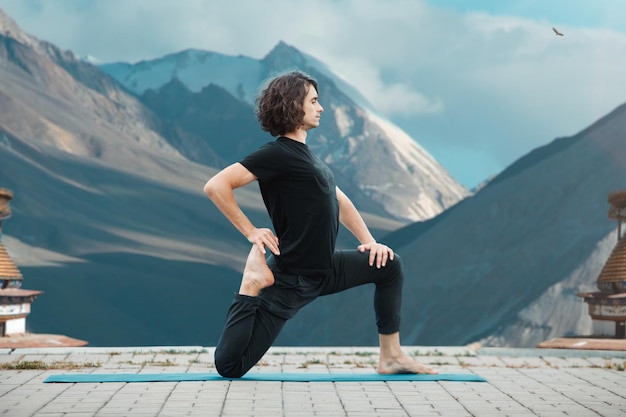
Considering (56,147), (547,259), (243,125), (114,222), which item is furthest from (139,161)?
(547,259)

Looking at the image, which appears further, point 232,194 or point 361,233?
point 361,233

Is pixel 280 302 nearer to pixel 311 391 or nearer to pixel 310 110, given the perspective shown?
pixel 311 391

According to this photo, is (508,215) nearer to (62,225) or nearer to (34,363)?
(62,225)

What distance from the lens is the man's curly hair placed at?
6984 millimetres

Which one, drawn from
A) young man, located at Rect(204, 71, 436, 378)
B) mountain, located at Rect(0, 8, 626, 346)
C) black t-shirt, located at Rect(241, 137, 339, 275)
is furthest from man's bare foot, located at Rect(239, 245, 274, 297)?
mountain, located at Rect(0, 8, 626, 346)

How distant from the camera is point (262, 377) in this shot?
7.33 m

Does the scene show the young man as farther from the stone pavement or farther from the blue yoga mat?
the stone pavement

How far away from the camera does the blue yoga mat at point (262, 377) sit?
284 inches

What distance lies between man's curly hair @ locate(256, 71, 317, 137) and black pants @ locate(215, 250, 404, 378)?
0.94m

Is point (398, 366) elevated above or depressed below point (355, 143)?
below

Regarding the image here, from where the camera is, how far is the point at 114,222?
91062mm

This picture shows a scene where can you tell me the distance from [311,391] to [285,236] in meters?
1.03

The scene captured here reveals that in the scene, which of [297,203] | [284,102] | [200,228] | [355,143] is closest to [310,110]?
[284,102]

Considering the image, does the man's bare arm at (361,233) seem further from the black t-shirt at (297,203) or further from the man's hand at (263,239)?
the man's hand at (263,239)
